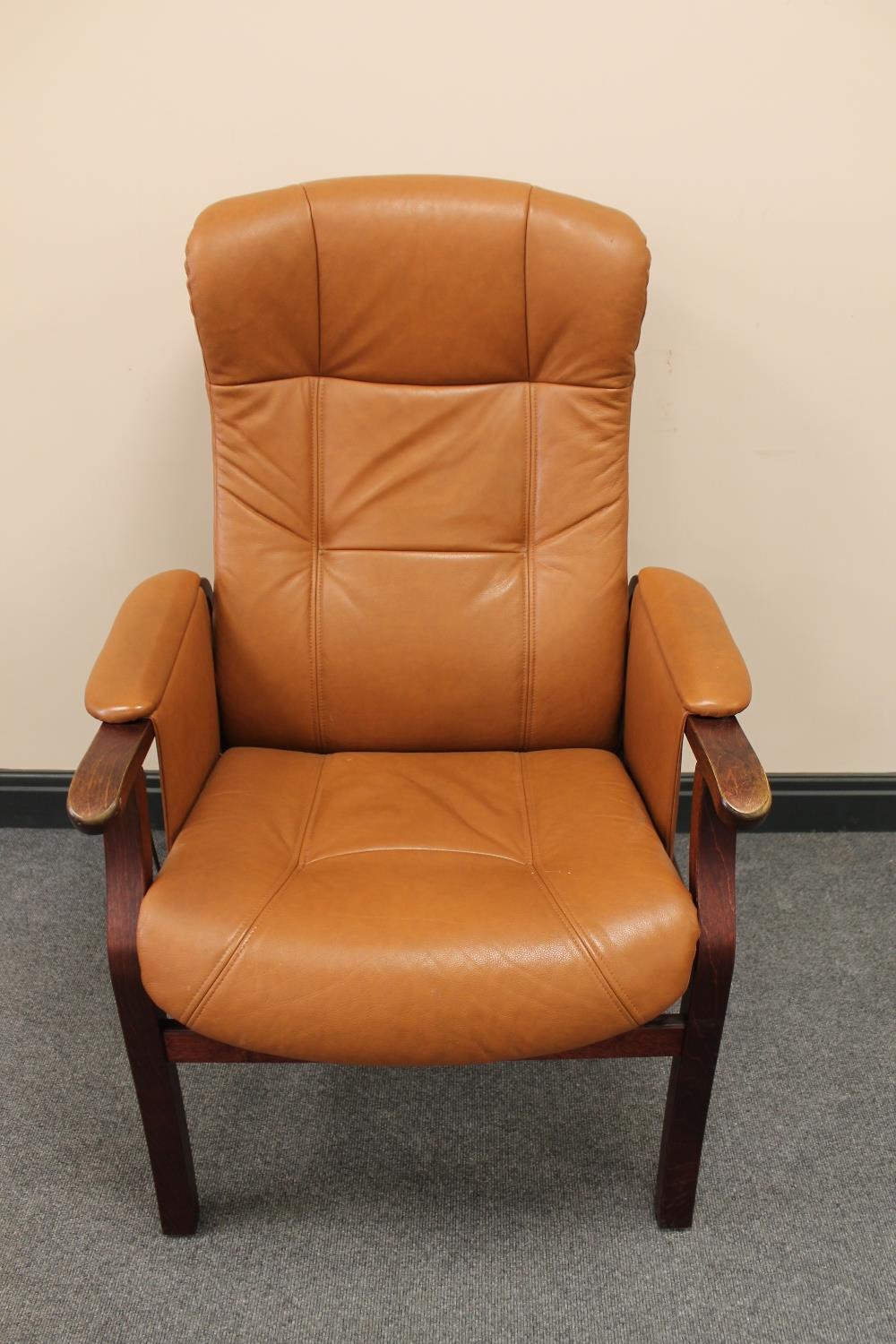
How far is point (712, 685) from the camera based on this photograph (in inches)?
46.9

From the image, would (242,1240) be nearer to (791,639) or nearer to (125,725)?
(125,725)

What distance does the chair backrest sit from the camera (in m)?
1.38

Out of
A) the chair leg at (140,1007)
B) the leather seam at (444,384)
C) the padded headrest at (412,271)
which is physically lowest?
the chair leg at (140,1007)

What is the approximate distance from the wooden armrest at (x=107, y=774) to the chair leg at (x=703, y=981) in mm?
602

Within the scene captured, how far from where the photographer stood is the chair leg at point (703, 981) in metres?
1.13

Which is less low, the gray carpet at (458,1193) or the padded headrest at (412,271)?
the padded headrest at (412,271)

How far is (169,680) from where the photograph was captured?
1.25 meters

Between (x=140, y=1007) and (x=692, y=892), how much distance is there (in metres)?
0.61

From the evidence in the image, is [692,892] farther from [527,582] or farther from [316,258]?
[316,258]

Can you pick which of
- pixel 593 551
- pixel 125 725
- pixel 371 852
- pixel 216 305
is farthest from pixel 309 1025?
pixel 216 305

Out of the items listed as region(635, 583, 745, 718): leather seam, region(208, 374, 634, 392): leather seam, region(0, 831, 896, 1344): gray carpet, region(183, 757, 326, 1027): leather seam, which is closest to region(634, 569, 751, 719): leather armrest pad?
region(635, 583, 745, 718): leather seam

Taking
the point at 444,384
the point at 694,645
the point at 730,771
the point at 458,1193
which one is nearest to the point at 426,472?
the point at 444,384

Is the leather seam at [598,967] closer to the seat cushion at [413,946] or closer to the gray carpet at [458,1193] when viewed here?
the seat cushion at [413,946]

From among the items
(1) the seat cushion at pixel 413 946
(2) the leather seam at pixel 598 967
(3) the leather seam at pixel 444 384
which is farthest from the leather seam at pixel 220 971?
(3) the leather seam at pixel 444 384
